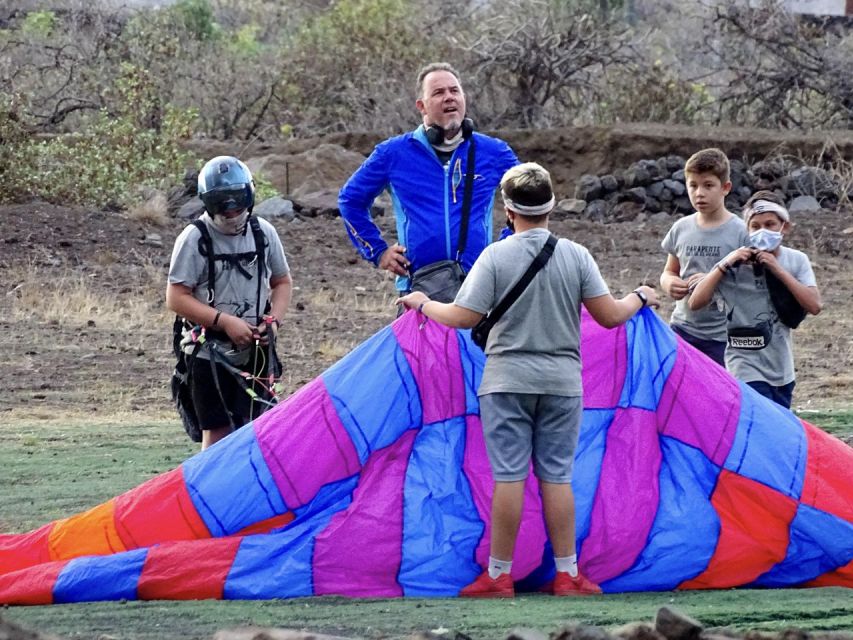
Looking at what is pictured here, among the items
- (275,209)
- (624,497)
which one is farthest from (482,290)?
(275,209)

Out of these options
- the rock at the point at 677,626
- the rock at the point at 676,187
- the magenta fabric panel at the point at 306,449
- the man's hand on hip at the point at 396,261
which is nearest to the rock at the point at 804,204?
the rock at the point at 676,187

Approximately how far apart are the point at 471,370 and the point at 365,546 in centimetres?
78

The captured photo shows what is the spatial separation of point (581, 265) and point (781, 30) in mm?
20102

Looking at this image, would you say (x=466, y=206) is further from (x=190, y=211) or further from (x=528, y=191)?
(x=190, y=211)

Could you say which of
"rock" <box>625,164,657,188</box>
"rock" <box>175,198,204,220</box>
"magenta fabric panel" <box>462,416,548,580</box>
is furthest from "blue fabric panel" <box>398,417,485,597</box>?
"rock" <box>625,164,657,188</box>

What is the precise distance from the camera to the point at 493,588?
18.8 ft

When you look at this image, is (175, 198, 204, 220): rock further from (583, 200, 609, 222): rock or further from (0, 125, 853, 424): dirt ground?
(583, 200, 609, 222): rock

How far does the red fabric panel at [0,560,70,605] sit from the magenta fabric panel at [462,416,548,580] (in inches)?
58.1

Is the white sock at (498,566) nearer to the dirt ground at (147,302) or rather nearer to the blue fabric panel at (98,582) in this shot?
the blue fabric panel at (98,582)

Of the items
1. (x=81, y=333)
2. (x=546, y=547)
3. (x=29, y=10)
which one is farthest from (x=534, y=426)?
(x=29, y=10)

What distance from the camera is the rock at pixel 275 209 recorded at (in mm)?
19250

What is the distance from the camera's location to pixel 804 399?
36.8ft

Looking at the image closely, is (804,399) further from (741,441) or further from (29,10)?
(29,10)

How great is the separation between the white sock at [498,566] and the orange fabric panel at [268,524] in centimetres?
77
